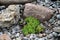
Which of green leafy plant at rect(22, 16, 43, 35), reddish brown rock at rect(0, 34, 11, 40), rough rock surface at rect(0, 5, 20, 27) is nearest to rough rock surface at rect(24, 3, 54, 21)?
green leafy plant at rect(22, 16, 43, 35)

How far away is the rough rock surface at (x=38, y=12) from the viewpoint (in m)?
4.83

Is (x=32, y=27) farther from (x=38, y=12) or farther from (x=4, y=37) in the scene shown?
(x=4, y=37)

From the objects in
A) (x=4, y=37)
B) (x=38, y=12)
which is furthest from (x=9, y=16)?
(x=38, y=12)

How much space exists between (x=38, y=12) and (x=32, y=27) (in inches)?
18.8

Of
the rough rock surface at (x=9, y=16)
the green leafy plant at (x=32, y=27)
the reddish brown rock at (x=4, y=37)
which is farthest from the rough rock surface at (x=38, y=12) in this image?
the reddish brown rock at (x=4, y=37)

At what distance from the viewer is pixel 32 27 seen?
4609 millimetres

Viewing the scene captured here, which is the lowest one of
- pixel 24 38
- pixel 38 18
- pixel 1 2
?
pixel 24 38

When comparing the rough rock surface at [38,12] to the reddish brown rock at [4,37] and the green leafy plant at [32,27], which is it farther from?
the reddish brown rock at [4,37]

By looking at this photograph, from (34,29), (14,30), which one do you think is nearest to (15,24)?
(14,30)

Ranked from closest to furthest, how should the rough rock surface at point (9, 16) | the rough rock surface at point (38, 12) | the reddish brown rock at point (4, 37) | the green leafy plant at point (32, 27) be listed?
the reddish brown rock at point (4, 37) < the green leafy plant at point (32, 27) < the rough rock surface at point (9, 16) < the rough rock surface at point (38, 12)

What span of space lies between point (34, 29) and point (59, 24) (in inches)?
23.7

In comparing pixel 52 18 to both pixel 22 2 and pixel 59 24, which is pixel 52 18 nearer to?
pixel 59 24

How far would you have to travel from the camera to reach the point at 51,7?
5.12 metres

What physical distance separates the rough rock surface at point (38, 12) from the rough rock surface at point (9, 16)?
0.84 feet
